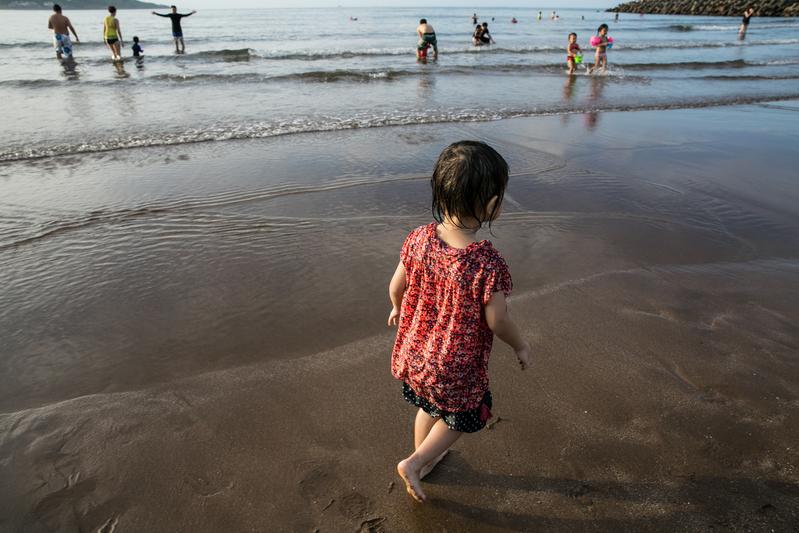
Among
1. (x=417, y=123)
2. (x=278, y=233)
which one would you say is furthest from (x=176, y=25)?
(x=278, y=233)

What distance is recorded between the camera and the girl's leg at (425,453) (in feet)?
6.27

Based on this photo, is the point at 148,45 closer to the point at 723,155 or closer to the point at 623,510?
the point at 723,155

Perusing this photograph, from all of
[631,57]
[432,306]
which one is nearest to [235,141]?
[432,306]

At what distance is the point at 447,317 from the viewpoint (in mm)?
1757

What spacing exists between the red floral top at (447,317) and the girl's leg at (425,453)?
5.0 inches

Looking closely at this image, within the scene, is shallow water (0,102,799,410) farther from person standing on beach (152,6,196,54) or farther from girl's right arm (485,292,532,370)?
person standing on beach (152,6,196,54)

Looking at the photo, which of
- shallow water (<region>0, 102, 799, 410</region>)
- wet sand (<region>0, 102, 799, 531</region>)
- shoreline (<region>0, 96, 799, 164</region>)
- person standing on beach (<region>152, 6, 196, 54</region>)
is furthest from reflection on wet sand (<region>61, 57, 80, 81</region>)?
wet sand (<region>0, 102, 799, 531</region>)

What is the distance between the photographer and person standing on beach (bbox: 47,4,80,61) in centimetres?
1673

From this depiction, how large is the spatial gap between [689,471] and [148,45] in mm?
28322

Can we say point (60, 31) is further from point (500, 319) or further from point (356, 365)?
point (500, 319)

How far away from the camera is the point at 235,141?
7.32 meters

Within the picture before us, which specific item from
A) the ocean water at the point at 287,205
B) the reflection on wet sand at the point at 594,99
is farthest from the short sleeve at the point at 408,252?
the reflection on wet sand at the point at 594,99

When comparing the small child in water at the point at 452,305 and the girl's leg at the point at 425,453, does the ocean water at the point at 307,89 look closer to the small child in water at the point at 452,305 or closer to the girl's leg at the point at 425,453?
the small child in water at the point at 452,305

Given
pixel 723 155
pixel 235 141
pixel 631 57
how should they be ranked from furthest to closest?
pixel 631 57
pixel 235 141
pixel 723 155
